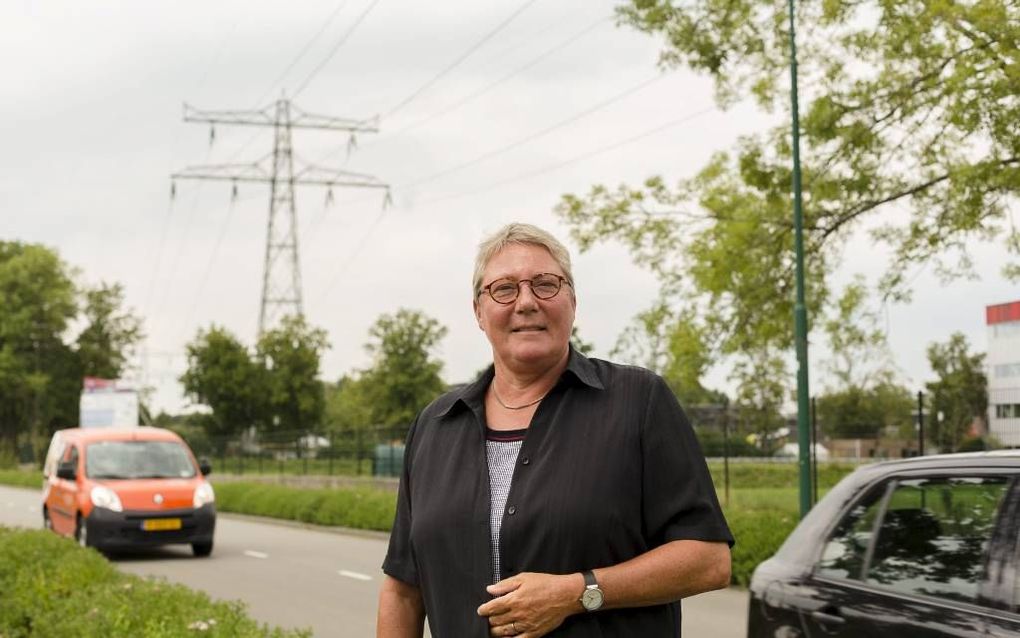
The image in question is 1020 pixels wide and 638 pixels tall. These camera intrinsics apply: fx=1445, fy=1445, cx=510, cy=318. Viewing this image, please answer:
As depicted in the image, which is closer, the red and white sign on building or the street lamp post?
the street lamp post

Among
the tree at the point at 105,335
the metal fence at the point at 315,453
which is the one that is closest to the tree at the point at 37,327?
the tree at the point at 105,335

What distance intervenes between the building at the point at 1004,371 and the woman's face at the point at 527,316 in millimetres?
16585

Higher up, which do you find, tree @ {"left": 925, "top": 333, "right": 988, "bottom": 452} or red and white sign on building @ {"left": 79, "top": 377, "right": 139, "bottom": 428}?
red and white sign on building @ {"left": 79, "top": 377, "right": 139, "bottom": 428}

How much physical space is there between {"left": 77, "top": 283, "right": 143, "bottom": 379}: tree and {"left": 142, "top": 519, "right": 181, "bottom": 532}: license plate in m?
75.7

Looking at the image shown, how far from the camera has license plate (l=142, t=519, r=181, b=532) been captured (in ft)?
60.1

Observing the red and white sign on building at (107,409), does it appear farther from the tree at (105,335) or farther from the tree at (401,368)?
the tree at (105,335)

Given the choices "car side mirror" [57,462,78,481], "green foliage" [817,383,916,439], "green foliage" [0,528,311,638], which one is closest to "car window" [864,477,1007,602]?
"green foliage" [0,528,311,638]

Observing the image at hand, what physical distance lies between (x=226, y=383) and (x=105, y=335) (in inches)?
1226

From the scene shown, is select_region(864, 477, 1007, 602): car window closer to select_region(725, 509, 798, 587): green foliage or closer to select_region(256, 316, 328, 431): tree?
select_region(725, 509, 798, 587): green foliage

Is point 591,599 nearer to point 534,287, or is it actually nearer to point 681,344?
point 534,287

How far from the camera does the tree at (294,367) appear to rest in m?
62.1

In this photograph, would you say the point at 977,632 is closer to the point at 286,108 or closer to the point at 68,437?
the point at 68,437

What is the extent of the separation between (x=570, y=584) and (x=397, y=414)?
176 feet

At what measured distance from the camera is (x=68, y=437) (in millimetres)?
20531
